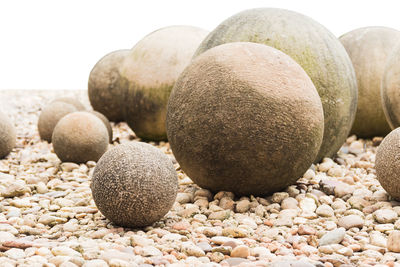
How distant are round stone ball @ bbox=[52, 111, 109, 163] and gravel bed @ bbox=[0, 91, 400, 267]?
61 cm

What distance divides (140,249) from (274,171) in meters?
1.71

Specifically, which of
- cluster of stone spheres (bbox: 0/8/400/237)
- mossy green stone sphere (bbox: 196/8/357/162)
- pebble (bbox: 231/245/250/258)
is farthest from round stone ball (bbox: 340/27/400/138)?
pebble (bbox: 231/245/250/258)

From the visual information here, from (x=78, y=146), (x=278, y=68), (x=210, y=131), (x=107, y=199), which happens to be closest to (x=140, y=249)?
(x=107, y=199)

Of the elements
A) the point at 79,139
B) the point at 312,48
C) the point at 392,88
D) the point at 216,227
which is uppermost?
the point at 312,48

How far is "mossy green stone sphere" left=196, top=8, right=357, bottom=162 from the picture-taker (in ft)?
19.9

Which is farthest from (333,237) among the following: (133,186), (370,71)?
(370,71)

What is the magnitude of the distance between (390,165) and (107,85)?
7860 millimetres

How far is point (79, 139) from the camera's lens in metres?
7.00

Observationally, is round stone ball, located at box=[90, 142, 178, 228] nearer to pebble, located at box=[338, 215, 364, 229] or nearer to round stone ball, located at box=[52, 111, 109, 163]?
pebble, located at box=[338, 215, 364, 229]

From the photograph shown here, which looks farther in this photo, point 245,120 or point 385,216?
point 245,120

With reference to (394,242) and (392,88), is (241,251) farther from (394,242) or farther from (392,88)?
(392,88)

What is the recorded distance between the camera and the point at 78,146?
7.01 meters

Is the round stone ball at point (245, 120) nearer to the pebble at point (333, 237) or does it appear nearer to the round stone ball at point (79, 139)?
the pebble at point (333, 237)

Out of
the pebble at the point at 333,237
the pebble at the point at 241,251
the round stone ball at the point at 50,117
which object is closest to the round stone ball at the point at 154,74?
the round stone ball at the point at 50,117
